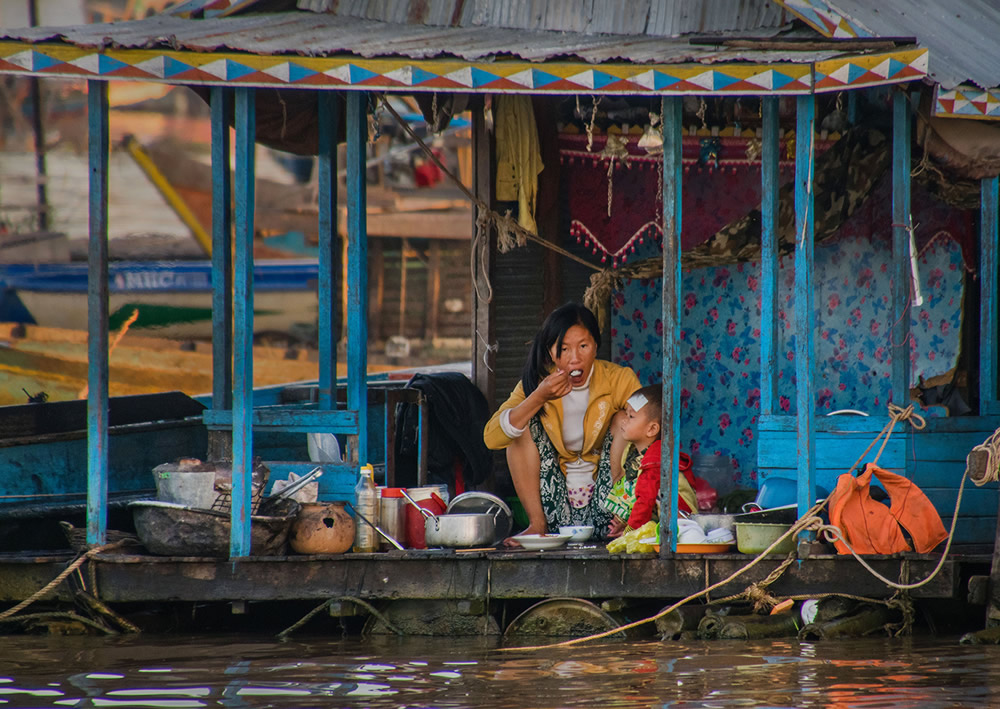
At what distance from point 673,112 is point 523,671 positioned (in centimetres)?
272

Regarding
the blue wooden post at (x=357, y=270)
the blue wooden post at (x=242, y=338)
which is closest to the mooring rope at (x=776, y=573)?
the blue wooden post at (x=242, y=338)

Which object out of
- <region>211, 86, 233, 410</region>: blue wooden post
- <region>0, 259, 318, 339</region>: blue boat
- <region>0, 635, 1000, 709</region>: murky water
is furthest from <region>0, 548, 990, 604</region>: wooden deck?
<region>0, 259, 318, 339</region>: blue boat

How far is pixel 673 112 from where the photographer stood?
6.12 m

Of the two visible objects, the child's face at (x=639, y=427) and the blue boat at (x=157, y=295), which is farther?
the blue boat at (x=157, y=295)

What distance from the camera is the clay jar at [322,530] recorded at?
640 centimetres

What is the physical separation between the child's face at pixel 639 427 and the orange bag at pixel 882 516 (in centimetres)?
110

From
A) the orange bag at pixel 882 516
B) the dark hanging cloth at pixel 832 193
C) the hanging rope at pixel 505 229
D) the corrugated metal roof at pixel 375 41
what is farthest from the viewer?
the hanging rope at pixel 505 229

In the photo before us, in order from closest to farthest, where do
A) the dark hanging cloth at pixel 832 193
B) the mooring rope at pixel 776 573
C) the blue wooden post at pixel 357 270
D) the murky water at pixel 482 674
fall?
the murky water at pixel 482 674
the mooring rope at pixel 776 573
the blue wooden post at pixel 357 270
the dark hanging cloth at pixel 832 193

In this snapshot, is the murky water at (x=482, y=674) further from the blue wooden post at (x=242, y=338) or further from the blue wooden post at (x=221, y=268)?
the blue wooden post at (x=221, y=268)

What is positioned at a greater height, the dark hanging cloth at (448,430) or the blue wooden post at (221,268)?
the blue wooden post at (221,268)

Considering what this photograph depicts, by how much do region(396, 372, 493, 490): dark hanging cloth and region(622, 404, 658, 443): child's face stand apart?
1509mm

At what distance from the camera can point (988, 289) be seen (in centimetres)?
783

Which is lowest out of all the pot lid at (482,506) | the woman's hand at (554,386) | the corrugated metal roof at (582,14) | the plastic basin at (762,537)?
the plastic basin at (762,537)

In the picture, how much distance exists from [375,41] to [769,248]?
231cm
